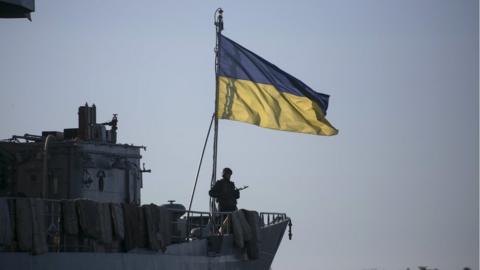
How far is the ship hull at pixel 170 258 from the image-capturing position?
3600cm

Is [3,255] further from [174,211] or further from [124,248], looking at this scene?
[174,211]

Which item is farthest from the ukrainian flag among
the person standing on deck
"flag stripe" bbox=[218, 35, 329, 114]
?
the person standing on deck

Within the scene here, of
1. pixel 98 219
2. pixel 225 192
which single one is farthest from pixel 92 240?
pixel 225 192

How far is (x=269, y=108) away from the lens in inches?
1852

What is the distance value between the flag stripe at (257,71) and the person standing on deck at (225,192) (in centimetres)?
380

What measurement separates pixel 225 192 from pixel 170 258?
3750mm

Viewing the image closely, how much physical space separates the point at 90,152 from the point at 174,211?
3673 mm

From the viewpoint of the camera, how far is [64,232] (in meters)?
36.4

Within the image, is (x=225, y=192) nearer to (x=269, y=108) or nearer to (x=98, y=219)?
(x=269, y=108)

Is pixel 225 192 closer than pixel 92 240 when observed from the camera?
No

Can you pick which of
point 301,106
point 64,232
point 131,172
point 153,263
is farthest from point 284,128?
point 64,232

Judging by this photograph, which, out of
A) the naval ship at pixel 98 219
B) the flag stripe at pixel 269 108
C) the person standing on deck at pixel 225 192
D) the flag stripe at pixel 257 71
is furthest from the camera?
the flag stripe at pixel 257 71

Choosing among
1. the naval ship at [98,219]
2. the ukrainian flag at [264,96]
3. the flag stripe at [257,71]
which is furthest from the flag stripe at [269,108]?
the naval ship at [98,219]

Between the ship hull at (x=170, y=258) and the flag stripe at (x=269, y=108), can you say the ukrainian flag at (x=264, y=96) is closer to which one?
the flag stripe at (x=269, y=108)
